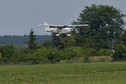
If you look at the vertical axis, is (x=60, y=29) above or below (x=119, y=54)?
above

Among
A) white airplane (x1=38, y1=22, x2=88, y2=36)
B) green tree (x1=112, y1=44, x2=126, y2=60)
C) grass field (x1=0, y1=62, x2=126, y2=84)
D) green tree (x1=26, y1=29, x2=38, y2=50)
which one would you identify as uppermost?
white airplane (x1=38, y1=22, x2=88, y2=36)

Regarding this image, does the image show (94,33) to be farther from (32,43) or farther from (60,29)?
(32,43)

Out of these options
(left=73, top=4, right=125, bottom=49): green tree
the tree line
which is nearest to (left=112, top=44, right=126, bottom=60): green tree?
the tree line

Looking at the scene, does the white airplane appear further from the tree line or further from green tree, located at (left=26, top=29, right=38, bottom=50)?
green tree, located at (left=26, top=29, right=38, bottom=50)

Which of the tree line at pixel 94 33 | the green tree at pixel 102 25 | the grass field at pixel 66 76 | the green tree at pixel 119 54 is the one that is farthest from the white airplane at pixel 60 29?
the grass field at pixel 66 76

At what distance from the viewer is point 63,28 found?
4626 inches

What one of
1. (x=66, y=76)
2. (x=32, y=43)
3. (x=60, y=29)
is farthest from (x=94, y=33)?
(x=66, y=76)

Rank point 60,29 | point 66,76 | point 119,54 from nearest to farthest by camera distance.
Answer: point 66,76 < point 119,54 < point 60,29

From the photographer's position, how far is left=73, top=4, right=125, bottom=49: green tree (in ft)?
417

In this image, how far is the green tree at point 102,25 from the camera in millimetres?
127250

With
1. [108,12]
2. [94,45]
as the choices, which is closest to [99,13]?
[108,12]

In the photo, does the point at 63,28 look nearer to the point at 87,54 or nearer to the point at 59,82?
the point at 87,54

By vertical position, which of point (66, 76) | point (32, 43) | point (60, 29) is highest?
point (60, 29)

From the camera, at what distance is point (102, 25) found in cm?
13112
